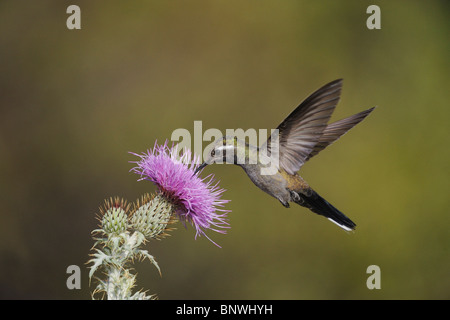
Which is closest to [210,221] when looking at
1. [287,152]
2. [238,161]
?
[238,161]

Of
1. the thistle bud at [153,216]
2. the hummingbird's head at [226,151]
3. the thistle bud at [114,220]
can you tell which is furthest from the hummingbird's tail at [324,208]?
the thistle bud at [114,220]

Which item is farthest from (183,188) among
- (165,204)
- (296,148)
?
(296,148)

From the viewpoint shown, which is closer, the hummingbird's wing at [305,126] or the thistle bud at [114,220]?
the hummingbird's wing at [305,126]

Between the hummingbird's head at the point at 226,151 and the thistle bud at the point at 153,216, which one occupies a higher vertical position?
the hummingbird's head at the point at 226,151

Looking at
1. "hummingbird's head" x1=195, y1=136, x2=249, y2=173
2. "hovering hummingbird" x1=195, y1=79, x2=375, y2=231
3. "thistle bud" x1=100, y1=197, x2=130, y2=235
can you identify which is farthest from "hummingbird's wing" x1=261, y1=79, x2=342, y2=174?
"thistle bud" x1=100, y1=197, x2=130, y2=235

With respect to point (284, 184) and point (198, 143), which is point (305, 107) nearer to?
point (284, 184)

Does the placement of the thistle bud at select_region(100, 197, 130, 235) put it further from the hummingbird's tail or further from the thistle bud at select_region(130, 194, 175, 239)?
the hummingbird's tail

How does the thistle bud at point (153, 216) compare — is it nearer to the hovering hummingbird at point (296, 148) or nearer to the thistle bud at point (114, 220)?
the thistle bud at point (114, 220)
